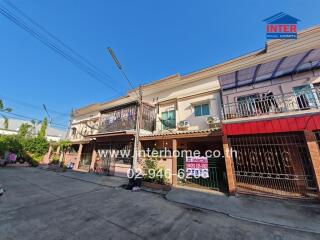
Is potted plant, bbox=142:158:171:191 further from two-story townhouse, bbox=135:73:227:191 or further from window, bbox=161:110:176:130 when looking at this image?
window, bbox=161:110:176:130

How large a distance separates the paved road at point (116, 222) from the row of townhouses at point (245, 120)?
2.71 metres

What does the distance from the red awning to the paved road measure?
381 centimetres

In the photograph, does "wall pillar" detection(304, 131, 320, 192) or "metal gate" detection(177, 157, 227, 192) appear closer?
"wall pillar" detection(304, 131, 320, 192)

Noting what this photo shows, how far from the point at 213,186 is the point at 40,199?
28.3 feet

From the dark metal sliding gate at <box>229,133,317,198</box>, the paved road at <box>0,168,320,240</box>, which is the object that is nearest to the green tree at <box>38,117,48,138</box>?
the paved road at <box>0,168,320,240</box>

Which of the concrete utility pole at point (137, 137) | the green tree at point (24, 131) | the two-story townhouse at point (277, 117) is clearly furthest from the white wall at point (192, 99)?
the green tree at point (24, 131)

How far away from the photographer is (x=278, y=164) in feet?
23.6

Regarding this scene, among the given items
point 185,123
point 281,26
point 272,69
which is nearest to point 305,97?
point 272,69

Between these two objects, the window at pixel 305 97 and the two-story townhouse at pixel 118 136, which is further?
the two-story townhouse at pixel 118 136

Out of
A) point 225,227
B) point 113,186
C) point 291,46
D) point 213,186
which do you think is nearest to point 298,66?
point 291,46

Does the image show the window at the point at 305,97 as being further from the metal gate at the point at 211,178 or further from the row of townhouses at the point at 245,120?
the metal gate at the point at 211,178

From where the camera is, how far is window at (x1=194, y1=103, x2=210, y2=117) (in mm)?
10865

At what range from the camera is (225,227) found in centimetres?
420

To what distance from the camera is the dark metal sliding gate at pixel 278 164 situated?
22.5 ft
